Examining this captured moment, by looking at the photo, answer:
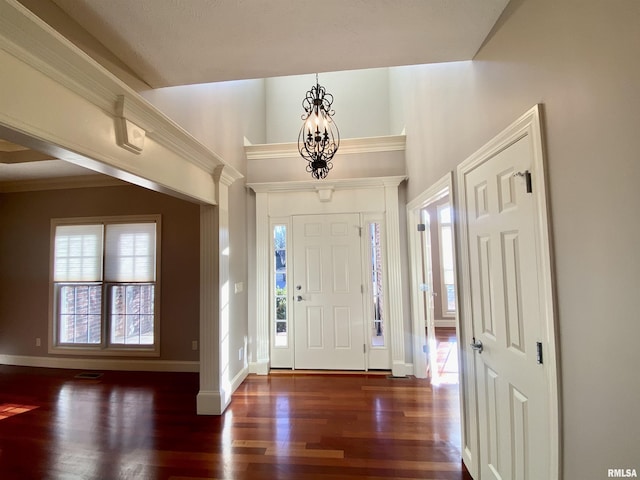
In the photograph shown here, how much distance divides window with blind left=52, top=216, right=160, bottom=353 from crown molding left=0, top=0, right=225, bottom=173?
8.84ft

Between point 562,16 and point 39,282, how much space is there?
608cm

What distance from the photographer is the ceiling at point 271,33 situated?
1.35 metres

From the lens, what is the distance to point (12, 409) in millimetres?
2896

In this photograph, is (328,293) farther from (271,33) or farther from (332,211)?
(271,33)

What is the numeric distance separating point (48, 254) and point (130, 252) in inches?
50.9

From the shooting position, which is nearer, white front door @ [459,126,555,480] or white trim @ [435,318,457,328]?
white front door @ [459,126,555,480]

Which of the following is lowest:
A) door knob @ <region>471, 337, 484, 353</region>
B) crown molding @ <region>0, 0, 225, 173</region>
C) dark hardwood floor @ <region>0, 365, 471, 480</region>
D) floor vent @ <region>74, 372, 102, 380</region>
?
dark hardwood floor @ <region>0, 365, 471, 480</region>

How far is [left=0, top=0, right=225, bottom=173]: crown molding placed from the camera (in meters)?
1.04

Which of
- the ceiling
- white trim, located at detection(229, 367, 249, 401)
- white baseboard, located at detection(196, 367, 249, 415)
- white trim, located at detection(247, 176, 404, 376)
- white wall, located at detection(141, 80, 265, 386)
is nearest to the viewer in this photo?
the ceiling

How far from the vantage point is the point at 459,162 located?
1975mm

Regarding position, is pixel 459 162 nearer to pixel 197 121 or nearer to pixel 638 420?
pixel 638 420

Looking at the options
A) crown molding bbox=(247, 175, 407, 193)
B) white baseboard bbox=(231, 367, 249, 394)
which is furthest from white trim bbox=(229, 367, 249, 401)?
crown molding bbox=(247, 175, 407, 193)

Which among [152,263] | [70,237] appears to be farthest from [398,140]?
[70,237]

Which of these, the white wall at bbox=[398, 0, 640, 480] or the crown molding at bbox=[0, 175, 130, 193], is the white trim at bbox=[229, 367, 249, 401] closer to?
the white wall at bbox=[398, 0, 640, 480]
